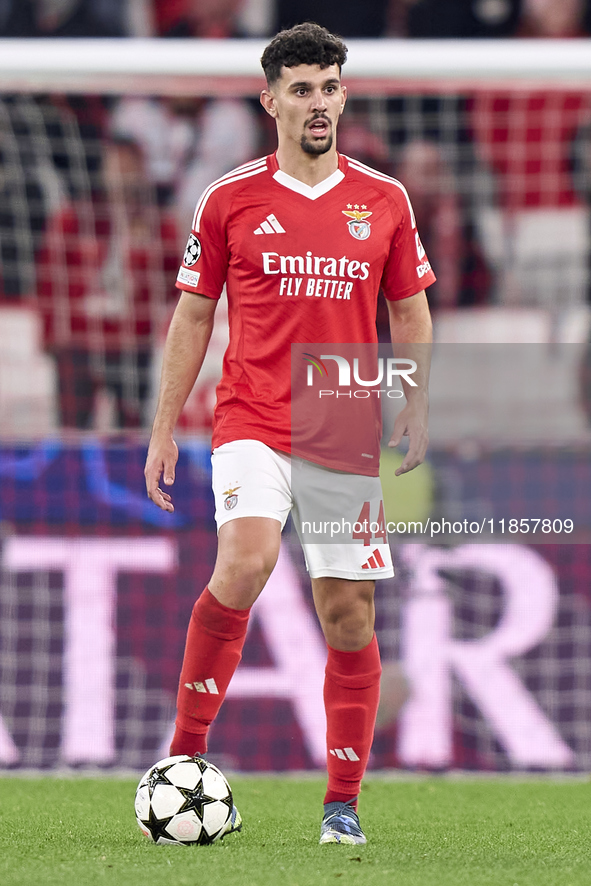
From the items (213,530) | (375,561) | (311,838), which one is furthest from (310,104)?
(213,530)

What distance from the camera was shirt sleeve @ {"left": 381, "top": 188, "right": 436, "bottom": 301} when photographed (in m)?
3.73

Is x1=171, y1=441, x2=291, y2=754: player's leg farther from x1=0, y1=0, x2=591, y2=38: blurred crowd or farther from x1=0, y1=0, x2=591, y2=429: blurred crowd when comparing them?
x1=0, y1=0, x2=591, y2=38: blurred crowd

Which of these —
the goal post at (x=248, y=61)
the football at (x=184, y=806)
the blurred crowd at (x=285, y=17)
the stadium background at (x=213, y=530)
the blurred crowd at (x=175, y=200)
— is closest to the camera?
the football at (x=184, y=806)

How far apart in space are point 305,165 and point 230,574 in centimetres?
117

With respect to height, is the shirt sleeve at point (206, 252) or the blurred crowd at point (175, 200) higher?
the shirt sleeve at point (206, 252)

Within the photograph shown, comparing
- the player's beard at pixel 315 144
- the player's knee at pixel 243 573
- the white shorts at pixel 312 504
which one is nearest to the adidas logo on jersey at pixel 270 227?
the player's beard at pixel 315 144

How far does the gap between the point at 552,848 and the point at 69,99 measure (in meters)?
4.87

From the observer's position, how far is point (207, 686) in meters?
3.54

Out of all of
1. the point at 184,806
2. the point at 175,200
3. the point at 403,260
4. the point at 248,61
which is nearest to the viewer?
the point at 184,806

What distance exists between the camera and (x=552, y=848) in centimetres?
359

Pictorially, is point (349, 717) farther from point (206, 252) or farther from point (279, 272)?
point (206, 252)

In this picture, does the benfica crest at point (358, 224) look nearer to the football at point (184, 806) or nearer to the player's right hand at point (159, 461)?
the player's right hand at point (159, 461)

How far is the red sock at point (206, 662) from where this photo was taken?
3.51 meters

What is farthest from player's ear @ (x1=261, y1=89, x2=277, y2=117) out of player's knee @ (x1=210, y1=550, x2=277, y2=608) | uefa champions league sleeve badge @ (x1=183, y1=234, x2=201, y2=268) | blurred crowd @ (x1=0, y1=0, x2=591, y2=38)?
blurred crowd @ (x1=0, y1=0, x2=591, y2=38)
